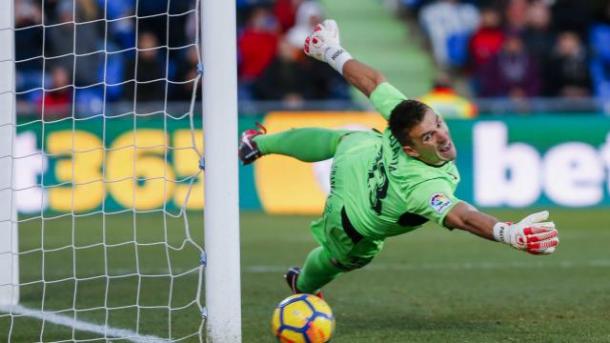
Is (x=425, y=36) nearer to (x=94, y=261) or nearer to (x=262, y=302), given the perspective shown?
(x=94, y=261)

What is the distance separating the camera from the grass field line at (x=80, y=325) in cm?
662

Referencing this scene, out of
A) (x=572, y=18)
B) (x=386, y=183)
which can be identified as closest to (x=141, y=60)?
(x=572, y=18)

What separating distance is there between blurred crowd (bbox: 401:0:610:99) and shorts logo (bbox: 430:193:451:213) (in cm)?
1116

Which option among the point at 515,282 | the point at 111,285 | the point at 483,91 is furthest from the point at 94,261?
the point at 483,91

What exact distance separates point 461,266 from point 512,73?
763cm

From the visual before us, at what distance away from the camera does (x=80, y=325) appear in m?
7.18

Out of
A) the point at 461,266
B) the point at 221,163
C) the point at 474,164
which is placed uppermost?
the point at 221,163

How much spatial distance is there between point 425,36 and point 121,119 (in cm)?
689

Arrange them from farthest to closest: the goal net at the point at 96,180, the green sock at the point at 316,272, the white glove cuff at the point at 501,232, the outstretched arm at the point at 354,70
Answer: the goal net at the point at 96,180
the green sock at the point at 316,272
the outstretched arm at the point at 354,70
the white glove cuff at the point at 501,232

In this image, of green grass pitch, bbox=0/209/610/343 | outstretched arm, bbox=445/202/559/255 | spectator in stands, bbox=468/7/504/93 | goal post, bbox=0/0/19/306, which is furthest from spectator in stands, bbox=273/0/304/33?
outstretched arm, bbox=445/202/559/255

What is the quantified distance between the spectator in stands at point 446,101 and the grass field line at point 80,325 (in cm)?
912

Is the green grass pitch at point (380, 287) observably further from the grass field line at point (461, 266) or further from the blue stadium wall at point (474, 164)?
the blue stadium wall at point (474, 164)

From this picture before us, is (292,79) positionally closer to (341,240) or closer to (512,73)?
(512,73)

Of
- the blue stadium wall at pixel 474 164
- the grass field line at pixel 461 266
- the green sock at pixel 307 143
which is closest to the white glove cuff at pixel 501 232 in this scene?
the green sock at pixel 307 143
